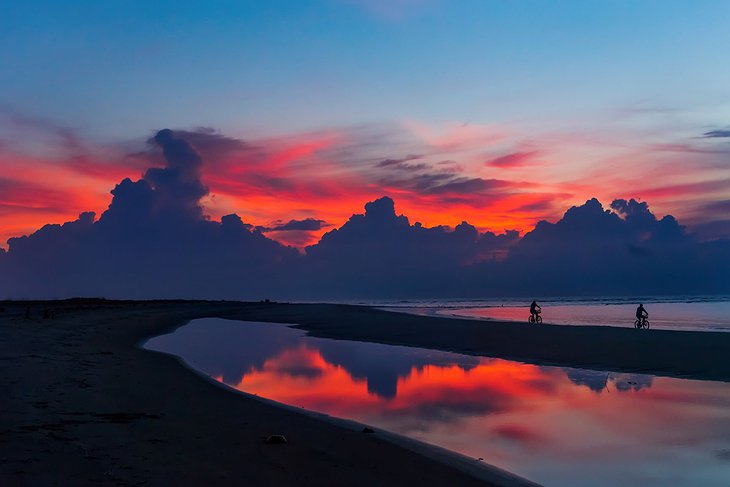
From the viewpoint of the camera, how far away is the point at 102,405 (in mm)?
13688

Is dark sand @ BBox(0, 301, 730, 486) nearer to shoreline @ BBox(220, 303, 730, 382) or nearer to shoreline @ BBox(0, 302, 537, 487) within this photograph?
shoreline @ BBox(0, 302, 537, 487)

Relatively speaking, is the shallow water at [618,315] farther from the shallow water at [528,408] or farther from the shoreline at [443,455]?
the shoreline at [443,455]

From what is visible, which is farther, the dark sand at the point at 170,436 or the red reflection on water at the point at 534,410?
the red reflection on water at the point at 534,410

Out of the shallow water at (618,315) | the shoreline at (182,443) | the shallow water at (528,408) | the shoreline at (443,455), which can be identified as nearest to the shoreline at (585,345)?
the shallow water at (528,408)

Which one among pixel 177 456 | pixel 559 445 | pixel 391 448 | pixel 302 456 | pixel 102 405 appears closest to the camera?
pixel 177 456

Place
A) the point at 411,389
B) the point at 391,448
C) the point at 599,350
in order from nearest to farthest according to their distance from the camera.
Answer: the point at 391,448 → the point at 411,389 → the point at 599,350

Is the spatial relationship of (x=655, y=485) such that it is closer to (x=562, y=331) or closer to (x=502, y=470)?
(x=502, y=470)

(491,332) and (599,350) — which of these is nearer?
(599,350)

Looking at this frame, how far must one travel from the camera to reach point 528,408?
16.3 m

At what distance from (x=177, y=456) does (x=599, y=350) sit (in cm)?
2441

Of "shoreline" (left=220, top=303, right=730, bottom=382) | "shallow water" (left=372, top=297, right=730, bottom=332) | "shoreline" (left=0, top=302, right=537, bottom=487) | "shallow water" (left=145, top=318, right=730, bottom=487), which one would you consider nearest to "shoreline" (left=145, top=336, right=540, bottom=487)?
"shoreline" (left=0, top=302, right=537, bottom=487)

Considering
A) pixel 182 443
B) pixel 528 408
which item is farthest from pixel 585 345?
pixel 182 443

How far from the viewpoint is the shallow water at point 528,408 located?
10930 mm

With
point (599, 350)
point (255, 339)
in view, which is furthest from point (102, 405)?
point (255, 339)
